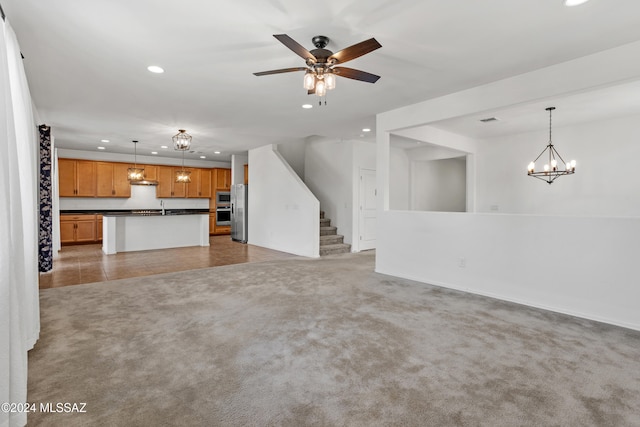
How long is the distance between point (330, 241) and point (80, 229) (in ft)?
22.8

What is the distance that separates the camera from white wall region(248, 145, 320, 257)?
7.04 m

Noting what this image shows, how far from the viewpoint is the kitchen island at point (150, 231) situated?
7.11m

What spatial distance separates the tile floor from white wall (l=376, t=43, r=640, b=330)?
3.26 m

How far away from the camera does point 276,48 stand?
304cm

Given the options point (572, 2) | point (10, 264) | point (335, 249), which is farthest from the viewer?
point (335, 249)

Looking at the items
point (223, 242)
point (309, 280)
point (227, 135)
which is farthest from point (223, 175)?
point (309, 280)

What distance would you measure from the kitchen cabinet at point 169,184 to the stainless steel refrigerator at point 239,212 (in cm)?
209

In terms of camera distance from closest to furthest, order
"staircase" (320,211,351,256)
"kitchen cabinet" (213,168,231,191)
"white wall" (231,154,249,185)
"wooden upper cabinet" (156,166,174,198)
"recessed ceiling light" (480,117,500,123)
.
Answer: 1. "recessed ceiling light" (480,117,500,123)
2. "staircase" (320,211,351,256)
3. "white wall" (231,154,249,185)
4. "wooden upper cabinet" (156,166,174,198)
5. "kitchen cabinet" (213,168,231,191)

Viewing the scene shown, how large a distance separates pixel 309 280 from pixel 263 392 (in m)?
2.83

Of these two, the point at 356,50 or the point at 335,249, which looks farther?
the point at 335,249

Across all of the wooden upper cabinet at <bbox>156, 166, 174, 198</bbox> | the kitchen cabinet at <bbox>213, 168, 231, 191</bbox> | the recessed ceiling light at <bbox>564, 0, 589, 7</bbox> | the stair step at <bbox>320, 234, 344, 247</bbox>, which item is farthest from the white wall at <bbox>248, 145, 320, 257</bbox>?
the recessed ceiling light at <bbox>564, 0, 589, 7</bbox>

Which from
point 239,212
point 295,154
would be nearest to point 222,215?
point 239,212

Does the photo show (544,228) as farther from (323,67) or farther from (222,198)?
(222,198)

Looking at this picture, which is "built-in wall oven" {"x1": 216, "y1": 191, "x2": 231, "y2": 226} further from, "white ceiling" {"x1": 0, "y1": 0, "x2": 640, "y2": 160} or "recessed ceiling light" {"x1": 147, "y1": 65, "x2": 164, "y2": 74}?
"recessed ceiling light" {"x1": 147, "y1": 65, "x2": 164, "y2": 74}
